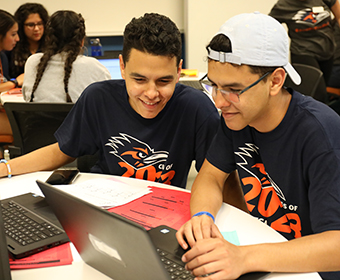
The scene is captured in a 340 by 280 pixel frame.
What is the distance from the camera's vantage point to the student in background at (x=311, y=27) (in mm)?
4047

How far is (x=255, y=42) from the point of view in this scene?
113 centimetres

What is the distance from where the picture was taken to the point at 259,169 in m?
1.33

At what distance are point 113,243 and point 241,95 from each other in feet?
2.05

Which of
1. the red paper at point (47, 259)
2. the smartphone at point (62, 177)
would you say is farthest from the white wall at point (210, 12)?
the red paper at point (47, 259)

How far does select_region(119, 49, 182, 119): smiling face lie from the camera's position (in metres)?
1.41

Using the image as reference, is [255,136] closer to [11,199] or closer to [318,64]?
[11,199]

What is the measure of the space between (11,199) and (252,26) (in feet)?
3.07

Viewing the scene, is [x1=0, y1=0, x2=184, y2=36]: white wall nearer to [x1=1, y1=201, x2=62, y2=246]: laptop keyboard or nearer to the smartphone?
the smartphone

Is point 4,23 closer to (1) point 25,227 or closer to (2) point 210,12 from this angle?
(2) point 210,12

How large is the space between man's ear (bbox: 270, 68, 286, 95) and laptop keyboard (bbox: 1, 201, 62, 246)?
75 centimetres

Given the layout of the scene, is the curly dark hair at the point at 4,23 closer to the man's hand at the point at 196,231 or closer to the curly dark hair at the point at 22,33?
the curly dark hair at the point at 22,33

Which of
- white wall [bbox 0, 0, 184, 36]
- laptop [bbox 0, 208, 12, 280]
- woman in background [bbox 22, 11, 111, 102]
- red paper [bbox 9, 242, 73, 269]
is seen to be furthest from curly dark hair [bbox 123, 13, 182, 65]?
white wall [bbox 0, 0, 184, 36]

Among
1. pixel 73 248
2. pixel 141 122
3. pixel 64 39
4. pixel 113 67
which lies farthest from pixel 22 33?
pixel 73 248

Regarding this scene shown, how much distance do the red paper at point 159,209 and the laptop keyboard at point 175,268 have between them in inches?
7.1
